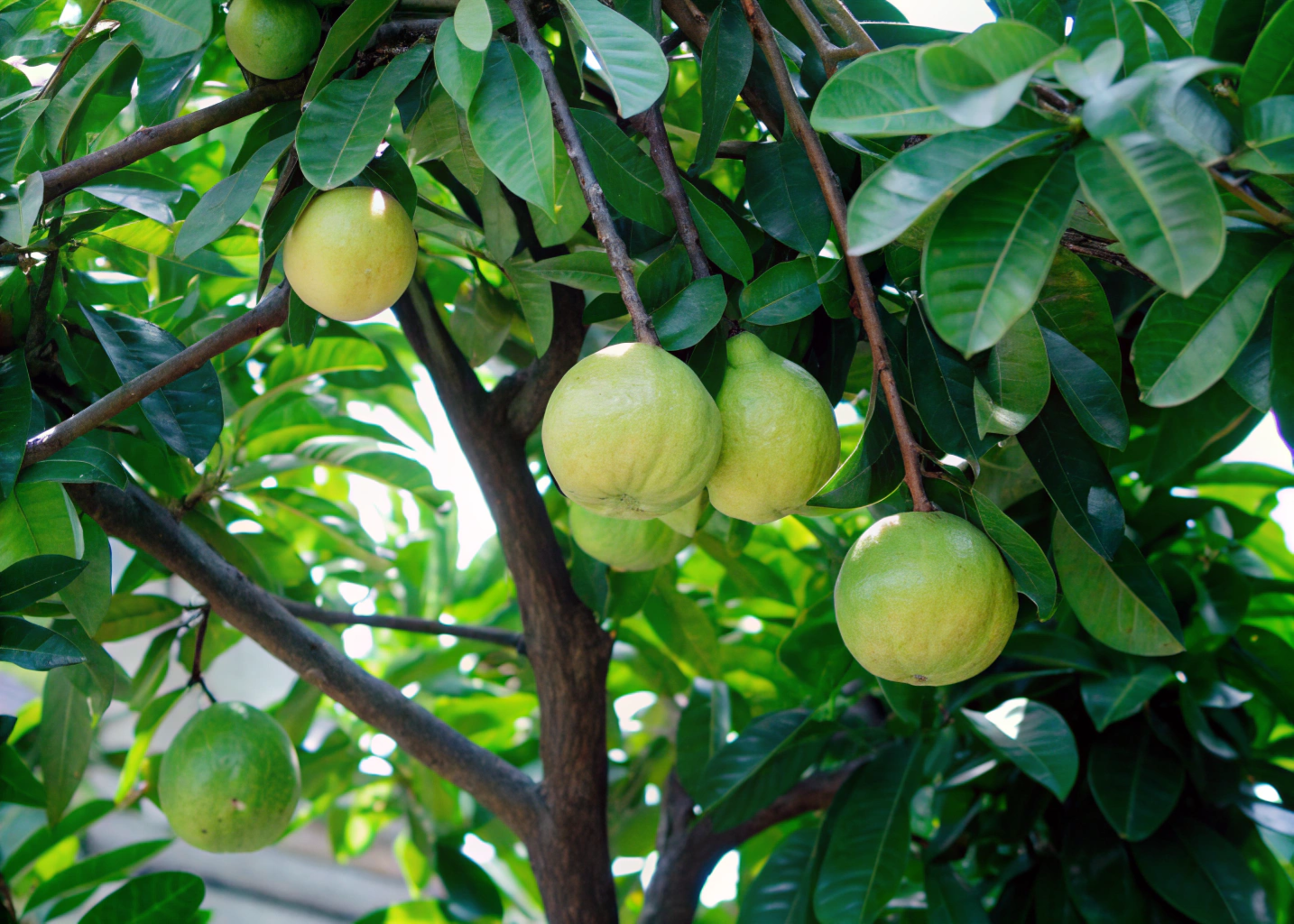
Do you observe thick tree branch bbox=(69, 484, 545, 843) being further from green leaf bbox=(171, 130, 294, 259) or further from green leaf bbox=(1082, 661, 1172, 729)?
green leaf bbox=(1082, 661, 1172, 729)

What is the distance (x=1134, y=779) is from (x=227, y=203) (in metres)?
1.37

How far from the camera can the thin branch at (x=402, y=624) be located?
1.46 m

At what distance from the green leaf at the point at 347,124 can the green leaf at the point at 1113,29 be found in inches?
19.3

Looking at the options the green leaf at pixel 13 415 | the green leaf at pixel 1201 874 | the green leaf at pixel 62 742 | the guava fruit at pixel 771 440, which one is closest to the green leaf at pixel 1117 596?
the guava fruit at pixel 771 440

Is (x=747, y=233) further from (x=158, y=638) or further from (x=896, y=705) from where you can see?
(x=158, y=638)

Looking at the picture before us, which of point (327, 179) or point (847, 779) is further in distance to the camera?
point (847, 779)

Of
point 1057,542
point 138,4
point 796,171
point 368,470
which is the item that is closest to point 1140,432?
point 1057,542

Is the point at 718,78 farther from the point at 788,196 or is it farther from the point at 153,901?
the point at 153,901

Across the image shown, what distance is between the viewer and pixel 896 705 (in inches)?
46.8

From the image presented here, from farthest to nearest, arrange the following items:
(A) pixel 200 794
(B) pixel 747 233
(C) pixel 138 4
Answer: (A) pixel 200 794
(B) pixel 747 233
(C) pixel 138 4

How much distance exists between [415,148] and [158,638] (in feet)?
3.31

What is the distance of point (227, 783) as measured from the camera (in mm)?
1311

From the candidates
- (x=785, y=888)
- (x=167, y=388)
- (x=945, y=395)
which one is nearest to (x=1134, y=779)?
(x=785, y=888)

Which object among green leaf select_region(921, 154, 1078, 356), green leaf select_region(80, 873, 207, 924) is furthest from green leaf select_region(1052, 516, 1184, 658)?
green leaf select_region(80, 873, 207, 924)
